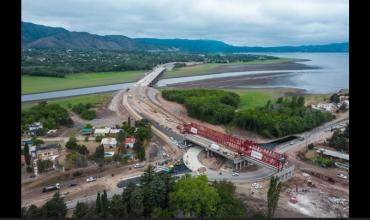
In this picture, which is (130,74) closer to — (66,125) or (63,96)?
(63,96)

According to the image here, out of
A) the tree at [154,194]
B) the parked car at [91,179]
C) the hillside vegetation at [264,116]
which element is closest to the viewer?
the tree at [154,194]

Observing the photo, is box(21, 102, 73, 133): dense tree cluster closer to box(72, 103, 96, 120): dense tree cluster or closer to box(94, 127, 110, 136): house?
box(72, 103, 96, 120): dense tree cluster

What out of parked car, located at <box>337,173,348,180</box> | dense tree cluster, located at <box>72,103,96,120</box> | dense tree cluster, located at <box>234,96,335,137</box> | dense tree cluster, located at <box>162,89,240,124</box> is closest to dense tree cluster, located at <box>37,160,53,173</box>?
dense tree cluster, located at <box>72,103,96,120</box>

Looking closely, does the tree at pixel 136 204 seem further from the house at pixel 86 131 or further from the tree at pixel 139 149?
the house at pixel 86 131

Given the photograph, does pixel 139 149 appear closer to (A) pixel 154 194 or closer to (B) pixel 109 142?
(B) pixel 109 142

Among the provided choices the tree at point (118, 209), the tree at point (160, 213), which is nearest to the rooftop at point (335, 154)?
the tree at point (160, 213)

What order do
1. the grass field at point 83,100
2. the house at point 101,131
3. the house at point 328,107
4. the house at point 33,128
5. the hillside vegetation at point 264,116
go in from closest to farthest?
the house at point 101,131, the hillside vegetation at point 264,116, the house at point 33,128, the house at point 328,107, the grass field at point 83,100
